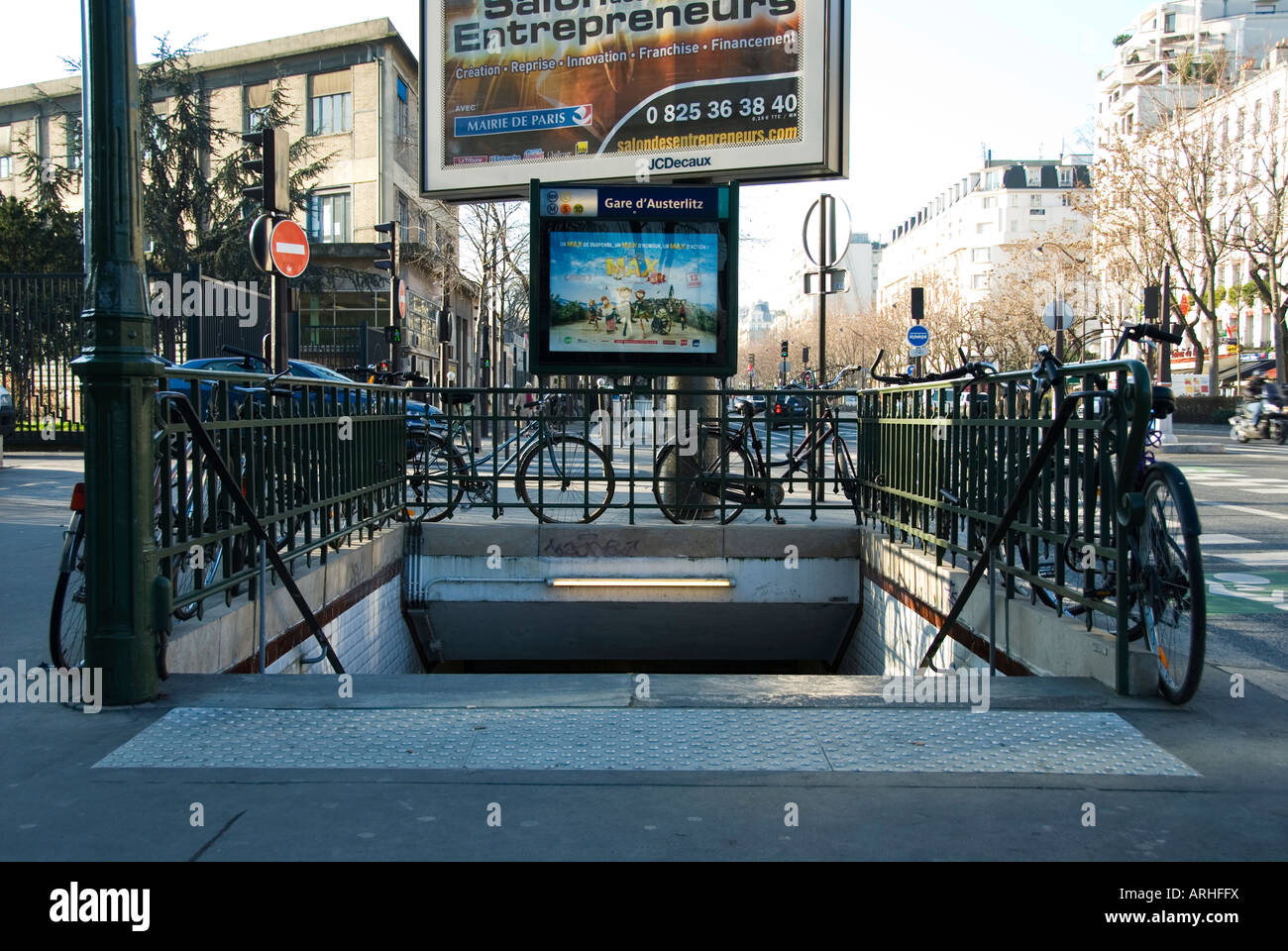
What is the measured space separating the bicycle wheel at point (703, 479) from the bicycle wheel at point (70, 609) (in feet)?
15.6

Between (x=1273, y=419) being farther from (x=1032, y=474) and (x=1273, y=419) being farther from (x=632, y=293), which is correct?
(x=1032, y=474)

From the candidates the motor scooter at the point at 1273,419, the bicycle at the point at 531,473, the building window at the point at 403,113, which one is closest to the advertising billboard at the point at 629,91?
the bicycle at the point at 531,473

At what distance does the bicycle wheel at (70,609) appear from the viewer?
188 inches

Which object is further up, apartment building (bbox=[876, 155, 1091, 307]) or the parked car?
apartment building (bbox=[876, 155, 1091, 307])

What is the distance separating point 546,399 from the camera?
10023mm

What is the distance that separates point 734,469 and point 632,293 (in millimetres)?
1738

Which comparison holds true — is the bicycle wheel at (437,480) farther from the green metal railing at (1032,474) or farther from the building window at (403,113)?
the building window at (403,113)

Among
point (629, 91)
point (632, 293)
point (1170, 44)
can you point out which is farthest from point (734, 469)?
point (1170, 44)

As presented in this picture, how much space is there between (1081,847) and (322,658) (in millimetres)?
4700

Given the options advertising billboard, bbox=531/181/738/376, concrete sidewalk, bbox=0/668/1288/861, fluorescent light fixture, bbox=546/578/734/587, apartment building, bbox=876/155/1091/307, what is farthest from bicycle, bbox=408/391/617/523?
apartment building, bbox=876/155/1091/307

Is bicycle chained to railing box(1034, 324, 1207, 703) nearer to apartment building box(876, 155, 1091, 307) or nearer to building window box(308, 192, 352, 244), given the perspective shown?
building window box(308, 192, 352, 244)

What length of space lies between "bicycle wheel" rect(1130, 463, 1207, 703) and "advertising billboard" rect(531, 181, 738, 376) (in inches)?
202
